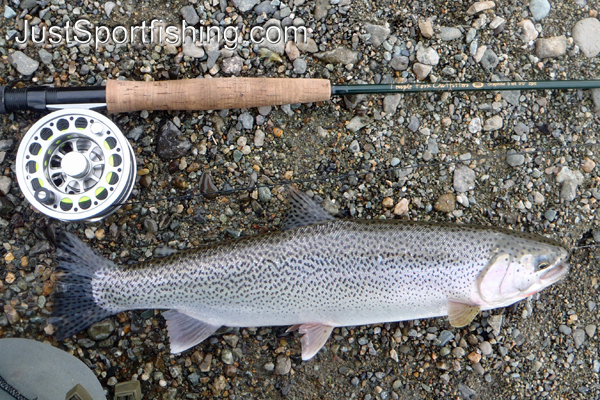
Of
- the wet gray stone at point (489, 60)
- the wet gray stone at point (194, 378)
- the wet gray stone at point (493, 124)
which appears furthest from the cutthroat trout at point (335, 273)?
the wet gray stone at point (489, 60)

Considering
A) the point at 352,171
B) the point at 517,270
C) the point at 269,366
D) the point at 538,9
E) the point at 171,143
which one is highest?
the point at 538,9

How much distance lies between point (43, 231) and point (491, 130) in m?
2.92

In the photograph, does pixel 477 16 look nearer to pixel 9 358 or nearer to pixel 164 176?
pixel 164 176

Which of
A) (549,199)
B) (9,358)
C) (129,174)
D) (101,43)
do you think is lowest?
(9,358)

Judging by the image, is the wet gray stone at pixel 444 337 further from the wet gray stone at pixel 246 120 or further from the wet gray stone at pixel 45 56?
the wet gray stone at pixel 45 56

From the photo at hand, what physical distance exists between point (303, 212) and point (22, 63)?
6.43 ft

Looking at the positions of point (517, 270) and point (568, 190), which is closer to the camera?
point (517, 270)

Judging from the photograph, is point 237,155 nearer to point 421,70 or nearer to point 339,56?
point 339,56

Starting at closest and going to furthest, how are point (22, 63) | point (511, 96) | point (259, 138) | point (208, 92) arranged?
1. point (208, 92)
2. point (22, 63)
3. point (259, 138)
4. point (511, 96)

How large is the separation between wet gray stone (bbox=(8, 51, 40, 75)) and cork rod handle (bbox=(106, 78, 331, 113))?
623 mm

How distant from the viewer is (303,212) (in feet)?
8.34

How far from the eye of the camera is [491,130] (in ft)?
9.61

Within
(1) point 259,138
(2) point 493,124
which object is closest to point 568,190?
(2) point 493,124

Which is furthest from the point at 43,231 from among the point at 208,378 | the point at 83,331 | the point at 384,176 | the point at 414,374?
the point at 414,374
